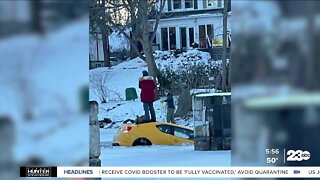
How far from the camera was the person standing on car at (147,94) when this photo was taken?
3252mm

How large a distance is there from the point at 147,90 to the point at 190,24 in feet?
1.36

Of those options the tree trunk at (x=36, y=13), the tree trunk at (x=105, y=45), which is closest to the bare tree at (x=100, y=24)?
the tree trunk at (x=105, y=45)

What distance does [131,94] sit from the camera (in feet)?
10.7

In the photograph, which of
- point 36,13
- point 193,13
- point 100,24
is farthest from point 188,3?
point 36,13

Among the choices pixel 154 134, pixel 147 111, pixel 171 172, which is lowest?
pixel 171 172

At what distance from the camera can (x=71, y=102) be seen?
3246mm

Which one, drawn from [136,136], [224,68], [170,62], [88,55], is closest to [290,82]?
[224,68]

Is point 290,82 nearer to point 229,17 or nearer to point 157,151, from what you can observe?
point 229,17

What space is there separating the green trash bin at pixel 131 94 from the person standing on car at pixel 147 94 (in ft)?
0.11

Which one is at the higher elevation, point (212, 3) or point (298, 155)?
point (212, 3)

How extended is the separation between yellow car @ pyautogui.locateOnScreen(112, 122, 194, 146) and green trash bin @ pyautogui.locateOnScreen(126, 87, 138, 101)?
15 centimetres

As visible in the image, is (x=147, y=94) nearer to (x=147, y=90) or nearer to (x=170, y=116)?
(x=147, y=90)

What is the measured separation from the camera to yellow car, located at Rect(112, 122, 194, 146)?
324 cm

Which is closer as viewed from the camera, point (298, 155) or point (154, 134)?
point (298, 155)
